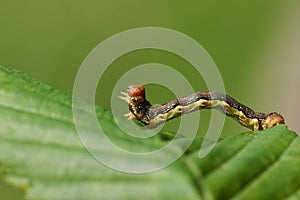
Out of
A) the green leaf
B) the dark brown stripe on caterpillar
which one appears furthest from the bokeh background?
the green leaf

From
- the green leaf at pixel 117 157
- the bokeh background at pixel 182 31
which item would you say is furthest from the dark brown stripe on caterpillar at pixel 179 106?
the bokeh background at pixel 182 31

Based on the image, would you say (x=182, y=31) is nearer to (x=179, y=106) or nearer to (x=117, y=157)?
(x=179, y=106)

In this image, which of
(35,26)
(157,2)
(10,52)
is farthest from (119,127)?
(157,2)

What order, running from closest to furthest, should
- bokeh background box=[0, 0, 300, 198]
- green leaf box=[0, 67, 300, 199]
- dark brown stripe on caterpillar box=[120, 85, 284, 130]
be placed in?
1. green leaf box=[0, 67, 300, 199]
2. dark brown stripe on caterpillar box=[120, 85, 284, 130]
3. bokeh background box=[0, 0, 300, 198]

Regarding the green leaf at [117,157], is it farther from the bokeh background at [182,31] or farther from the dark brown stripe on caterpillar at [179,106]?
the bokeh background at [182,31]

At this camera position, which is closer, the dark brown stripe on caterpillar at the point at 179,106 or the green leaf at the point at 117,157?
the green leaf at the point at 117,157

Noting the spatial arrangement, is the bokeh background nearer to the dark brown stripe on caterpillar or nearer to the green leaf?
the dark brown stripe on caterpillar
